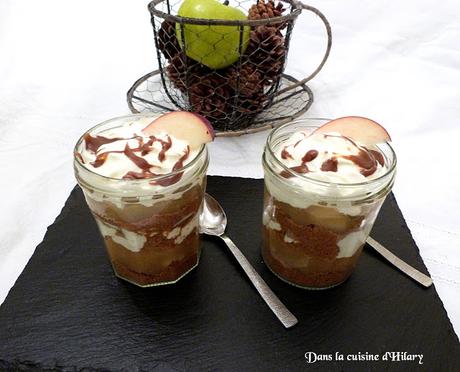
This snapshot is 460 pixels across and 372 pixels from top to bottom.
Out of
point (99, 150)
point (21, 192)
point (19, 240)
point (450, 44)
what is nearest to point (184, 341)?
point (99, 150)

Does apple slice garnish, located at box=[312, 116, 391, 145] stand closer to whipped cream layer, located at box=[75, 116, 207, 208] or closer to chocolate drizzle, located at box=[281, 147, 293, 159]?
chocolate drizzle, located at box=[281, 147, 293, 159]

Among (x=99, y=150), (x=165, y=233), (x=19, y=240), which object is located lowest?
(x=19, y=240)

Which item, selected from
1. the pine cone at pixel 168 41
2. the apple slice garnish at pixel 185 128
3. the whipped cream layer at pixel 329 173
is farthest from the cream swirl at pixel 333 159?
the pine cone at pixel 168 41

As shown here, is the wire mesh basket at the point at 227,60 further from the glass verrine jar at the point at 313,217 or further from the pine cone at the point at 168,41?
the glass verrine jar at the point at 313,217

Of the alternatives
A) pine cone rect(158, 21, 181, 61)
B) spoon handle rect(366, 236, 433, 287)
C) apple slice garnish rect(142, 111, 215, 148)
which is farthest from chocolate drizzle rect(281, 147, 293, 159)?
pine cone rect(158, 21, 181, 61)

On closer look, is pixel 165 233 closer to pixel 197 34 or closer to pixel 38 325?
pixel 38 325

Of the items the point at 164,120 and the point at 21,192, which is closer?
the point at 164,120

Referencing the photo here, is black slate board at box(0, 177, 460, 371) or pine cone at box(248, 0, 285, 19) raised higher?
pine cone at box(248, 0, 285, 19)
